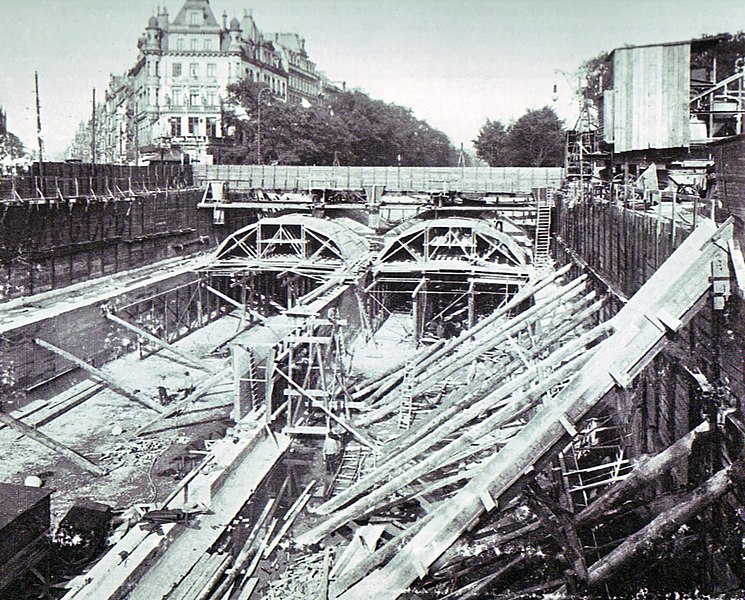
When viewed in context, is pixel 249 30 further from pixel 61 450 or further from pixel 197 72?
pixel 61 450

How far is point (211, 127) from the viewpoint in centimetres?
6888

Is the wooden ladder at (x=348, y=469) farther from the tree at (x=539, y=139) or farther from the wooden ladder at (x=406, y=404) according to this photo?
the tree at (x=539, y=139)

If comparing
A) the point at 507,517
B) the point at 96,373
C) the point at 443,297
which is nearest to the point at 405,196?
the point at 443,297

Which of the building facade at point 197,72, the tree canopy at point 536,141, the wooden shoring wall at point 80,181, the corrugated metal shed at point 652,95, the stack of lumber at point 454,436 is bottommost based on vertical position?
the stack of lumber at point 454,436

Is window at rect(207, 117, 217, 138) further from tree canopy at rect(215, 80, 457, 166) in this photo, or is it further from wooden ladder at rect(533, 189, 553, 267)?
wooden ladder at rect(533, 189, 553, 267)

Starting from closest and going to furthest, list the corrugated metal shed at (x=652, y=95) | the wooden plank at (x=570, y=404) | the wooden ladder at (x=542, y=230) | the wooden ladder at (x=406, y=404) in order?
the wooden plank at (x=570, y=404), the wooden ladder at (x=406, y=404), the corrugated metal shed at (x=652, y=95), the wooden ladder at (x=542, y=230)

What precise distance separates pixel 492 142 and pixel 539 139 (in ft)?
25.2

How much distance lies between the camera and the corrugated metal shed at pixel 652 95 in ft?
61.2

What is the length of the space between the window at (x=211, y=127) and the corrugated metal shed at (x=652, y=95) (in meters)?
50.3

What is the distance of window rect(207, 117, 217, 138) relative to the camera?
66.4 m

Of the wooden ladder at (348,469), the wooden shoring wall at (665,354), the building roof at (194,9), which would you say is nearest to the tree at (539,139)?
the building roof at (194,9)

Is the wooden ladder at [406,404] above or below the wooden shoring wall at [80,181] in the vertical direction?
below

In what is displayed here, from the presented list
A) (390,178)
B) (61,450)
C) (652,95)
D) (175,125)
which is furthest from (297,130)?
(61,450)

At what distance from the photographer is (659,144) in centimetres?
1903
